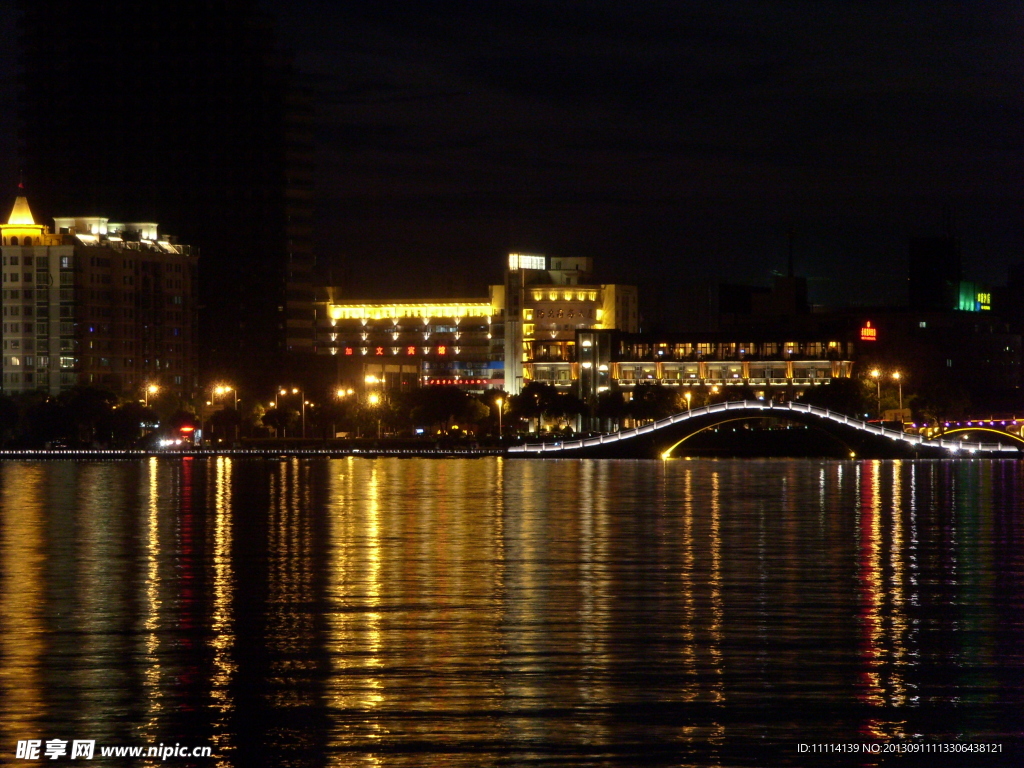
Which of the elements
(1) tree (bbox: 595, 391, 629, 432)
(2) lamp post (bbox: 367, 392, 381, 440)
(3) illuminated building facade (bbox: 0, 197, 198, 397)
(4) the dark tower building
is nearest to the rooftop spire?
(3) illuminated building facade (bbox: 0, 197, 198, 397)

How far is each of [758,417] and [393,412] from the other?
153ft

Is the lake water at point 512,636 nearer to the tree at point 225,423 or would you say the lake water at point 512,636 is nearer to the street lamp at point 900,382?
the tree at point 225,423

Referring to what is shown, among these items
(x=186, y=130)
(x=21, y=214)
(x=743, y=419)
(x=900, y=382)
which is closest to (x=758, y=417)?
(x=743, y=419)

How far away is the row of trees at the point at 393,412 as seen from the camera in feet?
464

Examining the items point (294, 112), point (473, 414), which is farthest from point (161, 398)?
point (294, 112)

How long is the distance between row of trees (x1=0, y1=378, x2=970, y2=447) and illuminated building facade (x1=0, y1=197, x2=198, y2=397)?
6.83 metres

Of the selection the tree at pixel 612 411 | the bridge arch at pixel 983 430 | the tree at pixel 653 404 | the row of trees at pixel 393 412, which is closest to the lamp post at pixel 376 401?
the row of trees at pixel 393 412

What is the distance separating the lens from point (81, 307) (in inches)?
6373

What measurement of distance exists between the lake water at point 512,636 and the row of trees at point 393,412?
84936 mm

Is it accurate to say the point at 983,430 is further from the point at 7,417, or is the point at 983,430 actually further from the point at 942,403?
the point at 7,417

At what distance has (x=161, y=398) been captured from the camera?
164875 millimetres

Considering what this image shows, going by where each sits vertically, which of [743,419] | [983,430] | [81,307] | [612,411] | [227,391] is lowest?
[983,430]

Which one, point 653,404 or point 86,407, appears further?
point 653,404

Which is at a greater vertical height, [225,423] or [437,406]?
[437,406]
